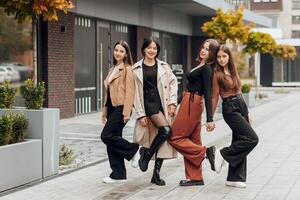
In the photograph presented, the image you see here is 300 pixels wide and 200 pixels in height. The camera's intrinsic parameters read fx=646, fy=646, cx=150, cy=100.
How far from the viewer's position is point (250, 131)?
8078mm

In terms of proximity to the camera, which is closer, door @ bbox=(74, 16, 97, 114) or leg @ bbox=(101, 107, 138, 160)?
leg @ bbox=(101, 107, 138, 160)

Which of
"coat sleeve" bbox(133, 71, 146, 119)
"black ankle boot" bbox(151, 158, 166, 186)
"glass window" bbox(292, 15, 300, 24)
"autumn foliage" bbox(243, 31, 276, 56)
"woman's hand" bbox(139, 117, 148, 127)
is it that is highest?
"glass window" bbox(292, 15, 300, 24)

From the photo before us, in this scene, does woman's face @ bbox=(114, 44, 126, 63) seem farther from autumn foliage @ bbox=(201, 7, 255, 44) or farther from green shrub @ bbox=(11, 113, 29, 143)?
autumn foliage @ bbox=(201, 7, 255, 44)

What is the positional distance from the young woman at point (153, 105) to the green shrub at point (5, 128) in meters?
1.59

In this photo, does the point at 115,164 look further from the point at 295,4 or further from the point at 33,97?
the point at 295,4

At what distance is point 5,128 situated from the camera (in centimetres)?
772

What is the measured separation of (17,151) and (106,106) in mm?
1371

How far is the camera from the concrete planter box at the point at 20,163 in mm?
7541

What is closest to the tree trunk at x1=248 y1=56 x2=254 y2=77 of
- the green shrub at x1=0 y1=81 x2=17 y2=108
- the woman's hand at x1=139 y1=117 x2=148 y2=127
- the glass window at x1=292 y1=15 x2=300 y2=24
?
the glass window at x1=292 y1=15 x2=300 y2=24

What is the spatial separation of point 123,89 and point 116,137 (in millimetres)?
624

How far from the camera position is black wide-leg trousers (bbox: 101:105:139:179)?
8.27 metres

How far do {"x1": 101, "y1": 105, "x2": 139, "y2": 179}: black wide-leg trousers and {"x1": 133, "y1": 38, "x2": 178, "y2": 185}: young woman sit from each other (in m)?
0.15

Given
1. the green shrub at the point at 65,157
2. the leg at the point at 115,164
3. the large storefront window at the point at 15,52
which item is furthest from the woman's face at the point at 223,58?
the large storefront window at the point at 15,52

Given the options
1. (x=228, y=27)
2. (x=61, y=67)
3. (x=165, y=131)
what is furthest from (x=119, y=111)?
(x=228, y=27)
